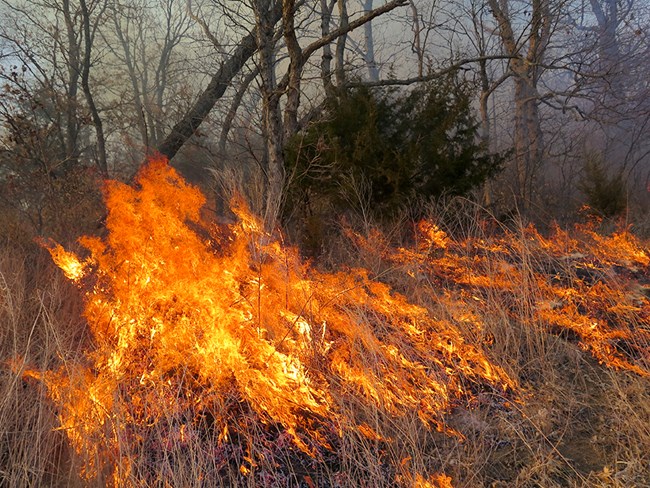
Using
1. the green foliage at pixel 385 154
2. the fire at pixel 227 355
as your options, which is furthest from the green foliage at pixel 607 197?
the fire at pixel 227 355

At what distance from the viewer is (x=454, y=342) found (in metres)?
3.57

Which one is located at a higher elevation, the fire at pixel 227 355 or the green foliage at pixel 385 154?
→ the green foliage at pixel 385 154

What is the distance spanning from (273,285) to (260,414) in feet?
4.02

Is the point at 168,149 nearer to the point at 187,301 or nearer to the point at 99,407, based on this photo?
the point at 187,301

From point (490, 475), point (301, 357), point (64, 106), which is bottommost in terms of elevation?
point (490, 475)

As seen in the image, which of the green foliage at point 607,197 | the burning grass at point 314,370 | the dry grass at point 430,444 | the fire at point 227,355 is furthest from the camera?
the green foliage at point 607,197

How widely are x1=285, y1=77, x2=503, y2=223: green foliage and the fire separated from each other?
298 centimetres

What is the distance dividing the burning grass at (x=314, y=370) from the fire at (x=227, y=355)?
13 mm

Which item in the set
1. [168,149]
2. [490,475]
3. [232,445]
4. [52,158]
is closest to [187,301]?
[232,445]

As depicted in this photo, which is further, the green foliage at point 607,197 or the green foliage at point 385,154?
the green foliage at point 607,197

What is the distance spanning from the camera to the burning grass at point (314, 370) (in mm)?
2525

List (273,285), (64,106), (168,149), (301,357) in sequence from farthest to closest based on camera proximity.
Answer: (168,149) → (64,106) → (273,285) → (301,357)

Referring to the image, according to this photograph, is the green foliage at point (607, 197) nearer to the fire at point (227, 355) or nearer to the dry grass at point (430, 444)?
the dry grass at point (430, 444)

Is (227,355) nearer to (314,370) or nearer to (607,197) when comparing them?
(314,370)
